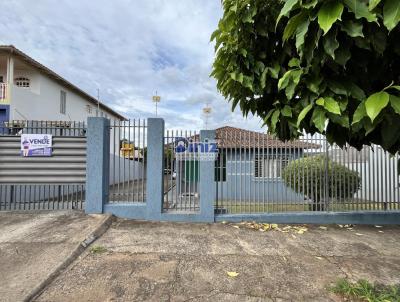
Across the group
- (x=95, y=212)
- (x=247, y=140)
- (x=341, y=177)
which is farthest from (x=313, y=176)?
(x=95, y=212)

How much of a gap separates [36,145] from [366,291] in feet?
24.2

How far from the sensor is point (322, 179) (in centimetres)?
781

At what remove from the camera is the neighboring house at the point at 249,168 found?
25.2ft

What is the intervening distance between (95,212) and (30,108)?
1095 cm

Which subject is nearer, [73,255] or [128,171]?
[73,255]

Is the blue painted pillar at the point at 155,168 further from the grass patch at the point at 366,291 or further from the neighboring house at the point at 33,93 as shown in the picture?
the grass patch at the point at 366,291

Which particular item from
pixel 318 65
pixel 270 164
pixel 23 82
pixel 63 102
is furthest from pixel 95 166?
pixel 63 102

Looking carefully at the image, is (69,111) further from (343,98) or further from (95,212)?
(343,98)

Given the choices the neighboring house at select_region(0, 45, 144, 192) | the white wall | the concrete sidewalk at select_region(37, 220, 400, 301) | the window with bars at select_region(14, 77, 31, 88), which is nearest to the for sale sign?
the neighboring house at select_region(0, 45, 144, 192)

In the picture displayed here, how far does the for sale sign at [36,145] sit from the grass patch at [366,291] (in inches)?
266

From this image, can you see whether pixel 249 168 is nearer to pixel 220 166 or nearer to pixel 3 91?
pixel 220 166

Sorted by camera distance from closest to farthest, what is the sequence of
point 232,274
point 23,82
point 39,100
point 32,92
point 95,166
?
1. point 232,274
2. point 95,166
3. point 32,92
4. point 39,100
5. point 23,82

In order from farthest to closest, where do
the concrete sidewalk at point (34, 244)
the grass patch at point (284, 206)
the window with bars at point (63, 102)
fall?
the window with bars at point (63, 102)
the grass patch at point (284, 206)
the concrete sidewalk at point (34, 244)

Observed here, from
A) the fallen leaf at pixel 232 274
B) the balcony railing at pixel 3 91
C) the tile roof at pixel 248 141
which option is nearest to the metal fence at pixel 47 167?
the tile roof at pixel 248 141
